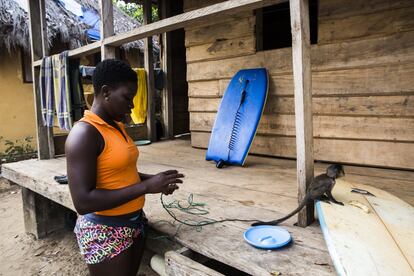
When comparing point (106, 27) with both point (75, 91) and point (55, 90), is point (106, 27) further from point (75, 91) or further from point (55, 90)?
point (55, 90)

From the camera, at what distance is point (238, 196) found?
260cm

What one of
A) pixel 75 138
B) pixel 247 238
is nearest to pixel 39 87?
pixel 75 138

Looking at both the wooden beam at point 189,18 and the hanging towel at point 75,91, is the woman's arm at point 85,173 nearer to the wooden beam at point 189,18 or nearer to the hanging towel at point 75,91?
the wooden beam at point 189,18

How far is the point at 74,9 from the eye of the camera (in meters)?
8.91

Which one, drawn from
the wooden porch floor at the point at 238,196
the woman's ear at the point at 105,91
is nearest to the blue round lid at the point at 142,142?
the wooden porch floor at the point at 238,196

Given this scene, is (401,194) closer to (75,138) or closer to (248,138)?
(248,138)

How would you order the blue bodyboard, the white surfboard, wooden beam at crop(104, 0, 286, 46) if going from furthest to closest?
the blue bodyboard, wooden beam at crop(104, 0, 286, 46), the white surfboard

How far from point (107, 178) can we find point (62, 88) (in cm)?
282

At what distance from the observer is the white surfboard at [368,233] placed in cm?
128

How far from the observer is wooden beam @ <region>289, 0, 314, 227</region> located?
1.74m

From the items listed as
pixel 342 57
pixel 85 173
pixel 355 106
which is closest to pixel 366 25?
pixel 342 57

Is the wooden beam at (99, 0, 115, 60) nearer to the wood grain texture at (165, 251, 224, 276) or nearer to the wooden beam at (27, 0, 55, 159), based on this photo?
the wooden beam at (27, 0, 55, 159)

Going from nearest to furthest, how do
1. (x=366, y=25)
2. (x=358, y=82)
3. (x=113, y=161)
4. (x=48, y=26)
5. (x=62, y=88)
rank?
1. (x=113, y=161)
2. (x=366, y=25)
3. (x=358, y=82)
4. (x=62, y=88)
5. (x=48, y=26)

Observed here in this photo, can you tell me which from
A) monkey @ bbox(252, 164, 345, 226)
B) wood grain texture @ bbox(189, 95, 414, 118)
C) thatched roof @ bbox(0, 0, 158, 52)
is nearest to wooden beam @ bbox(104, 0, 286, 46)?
monkey @ bbox(252, 164, 345, 226)
